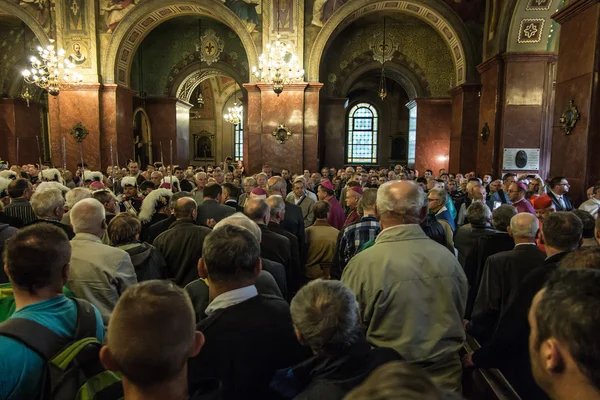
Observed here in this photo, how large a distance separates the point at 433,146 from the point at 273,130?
706cm

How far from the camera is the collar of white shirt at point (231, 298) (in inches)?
76.6

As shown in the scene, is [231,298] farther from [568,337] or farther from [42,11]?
[42,11]

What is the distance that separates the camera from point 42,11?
1444cm

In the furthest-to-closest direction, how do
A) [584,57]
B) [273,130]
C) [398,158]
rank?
[398,158] → [273,130] → [584,57]

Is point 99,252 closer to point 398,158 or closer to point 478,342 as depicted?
point 478,342

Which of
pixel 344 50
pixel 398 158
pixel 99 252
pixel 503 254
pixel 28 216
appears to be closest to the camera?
pixel 99 252

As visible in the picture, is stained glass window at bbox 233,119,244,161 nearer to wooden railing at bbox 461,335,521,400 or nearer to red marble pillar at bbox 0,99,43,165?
red marble pillar at bbox 0,99,43,165

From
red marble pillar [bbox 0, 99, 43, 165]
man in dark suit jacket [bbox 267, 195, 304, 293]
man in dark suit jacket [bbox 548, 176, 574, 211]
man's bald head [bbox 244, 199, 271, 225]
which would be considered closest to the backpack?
man's bald head [bbox 244, 199, 271, 225]

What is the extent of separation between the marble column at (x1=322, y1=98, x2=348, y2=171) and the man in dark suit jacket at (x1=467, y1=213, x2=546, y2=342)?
14.0 meters

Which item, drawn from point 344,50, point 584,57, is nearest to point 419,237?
point 584,57

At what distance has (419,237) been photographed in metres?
2.39

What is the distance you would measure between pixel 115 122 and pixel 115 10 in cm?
372

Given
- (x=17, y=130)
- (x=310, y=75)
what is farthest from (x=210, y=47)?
(x=17, y=130)

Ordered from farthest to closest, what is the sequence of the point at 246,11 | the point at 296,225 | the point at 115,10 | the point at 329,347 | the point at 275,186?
1. the point at 115,10
2. the point at 246,11
3. the point at 275,186
4. the point at 296,225
5. the point at 329,347
